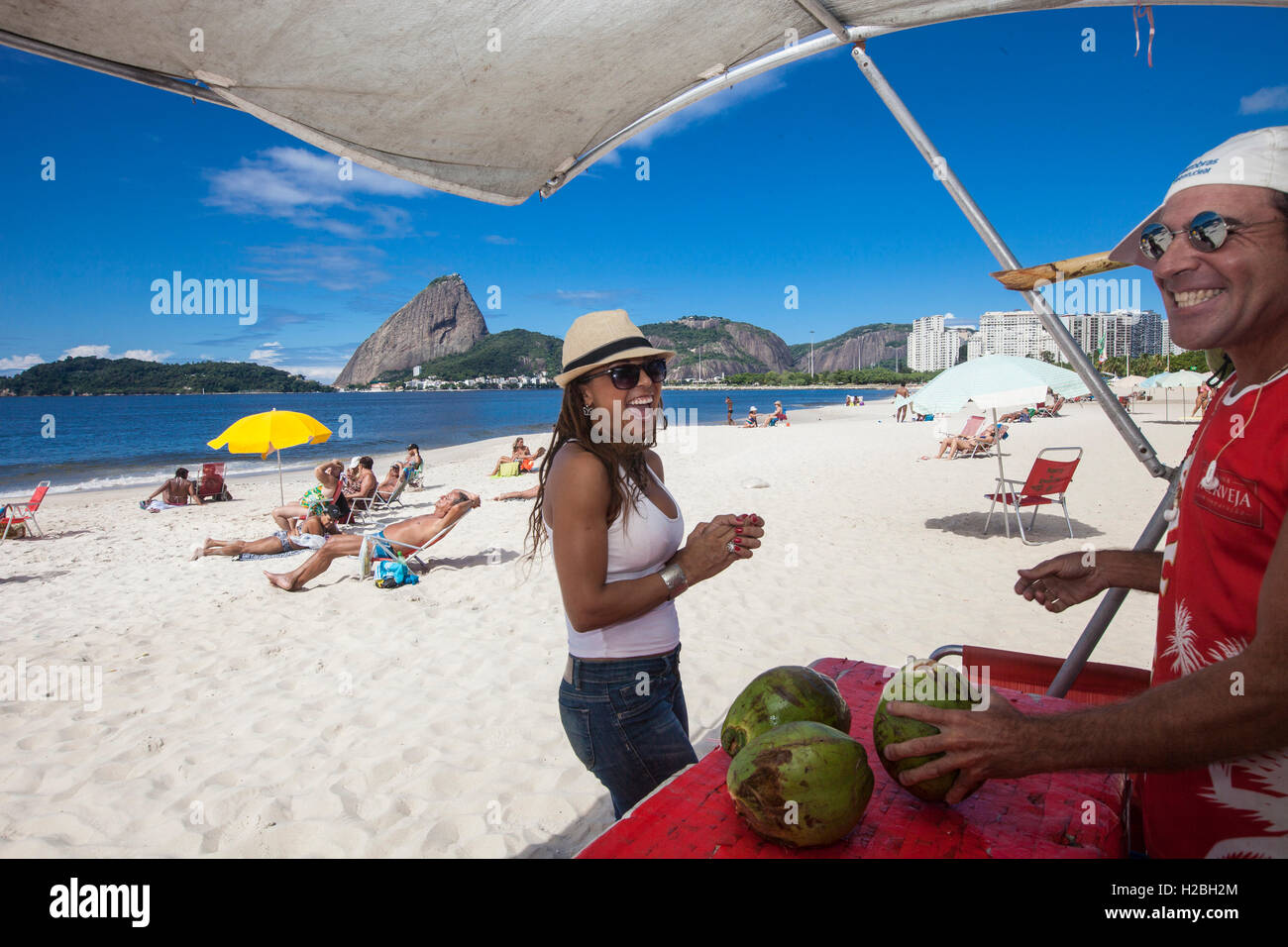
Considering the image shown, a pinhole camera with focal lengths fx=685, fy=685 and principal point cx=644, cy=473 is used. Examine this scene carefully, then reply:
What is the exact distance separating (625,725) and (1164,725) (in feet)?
4.11

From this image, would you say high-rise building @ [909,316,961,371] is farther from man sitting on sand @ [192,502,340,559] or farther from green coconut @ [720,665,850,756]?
green coconut @ [720,665,850,756]

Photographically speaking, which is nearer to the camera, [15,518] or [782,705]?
[782,705]

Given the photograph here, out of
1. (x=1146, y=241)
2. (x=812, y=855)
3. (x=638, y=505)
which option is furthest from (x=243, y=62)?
(x=812, y=855)

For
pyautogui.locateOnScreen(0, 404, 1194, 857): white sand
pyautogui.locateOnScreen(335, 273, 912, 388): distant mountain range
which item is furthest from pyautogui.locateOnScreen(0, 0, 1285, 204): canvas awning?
pyautogui.locateOnScreen(335, 273, 912, 388): distant mountain range

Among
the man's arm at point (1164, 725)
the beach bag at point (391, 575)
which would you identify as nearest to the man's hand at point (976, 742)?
the man's arm at point (1164, 725)

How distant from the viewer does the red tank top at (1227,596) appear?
3.36 feet

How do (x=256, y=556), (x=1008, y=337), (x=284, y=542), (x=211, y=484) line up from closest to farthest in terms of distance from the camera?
(x=256, y=556), (x=284, y=542), (x=211, y=484), (x=1008, y=337)

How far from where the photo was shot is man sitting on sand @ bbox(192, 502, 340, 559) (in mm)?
9039

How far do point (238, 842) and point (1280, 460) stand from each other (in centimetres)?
372

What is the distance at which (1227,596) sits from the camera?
42.8 inches

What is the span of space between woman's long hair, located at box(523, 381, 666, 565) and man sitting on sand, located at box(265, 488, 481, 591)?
6034 mm

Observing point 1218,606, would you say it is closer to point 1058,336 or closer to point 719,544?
point 719,544

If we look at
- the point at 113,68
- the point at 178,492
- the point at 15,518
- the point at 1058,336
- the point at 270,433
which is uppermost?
the point at 113,68

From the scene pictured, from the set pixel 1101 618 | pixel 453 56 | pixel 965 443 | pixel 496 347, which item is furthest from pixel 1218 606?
pixel 496 347
